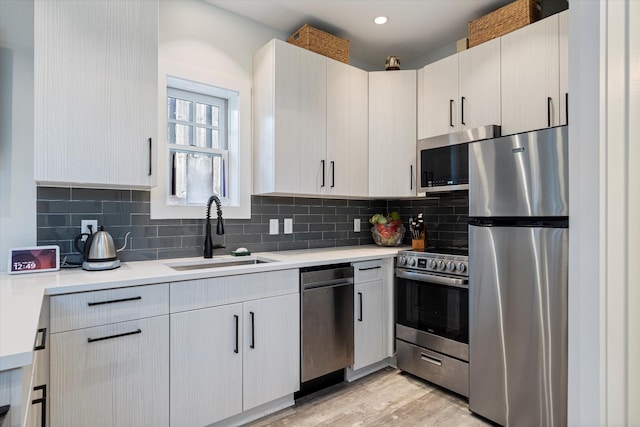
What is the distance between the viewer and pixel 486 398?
2043mm

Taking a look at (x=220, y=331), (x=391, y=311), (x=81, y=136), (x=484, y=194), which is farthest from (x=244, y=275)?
(x=484, y=194)

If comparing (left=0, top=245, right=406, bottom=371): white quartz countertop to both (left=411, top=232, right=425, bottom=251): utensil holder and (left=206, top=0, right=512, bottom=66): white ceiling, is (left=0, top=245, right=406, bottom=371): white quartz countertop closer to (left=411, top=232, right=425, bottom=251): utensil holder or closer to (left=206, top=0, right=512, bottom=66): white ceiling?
(left=411, top=232, right=425, bottom=251): utensil holder

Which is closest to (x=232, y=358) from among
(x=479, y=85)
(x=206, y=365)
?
(x=206, y=365)

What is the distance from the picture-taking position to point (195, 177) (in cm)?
253

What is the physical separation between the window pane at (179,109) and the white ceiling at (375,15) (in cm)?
74

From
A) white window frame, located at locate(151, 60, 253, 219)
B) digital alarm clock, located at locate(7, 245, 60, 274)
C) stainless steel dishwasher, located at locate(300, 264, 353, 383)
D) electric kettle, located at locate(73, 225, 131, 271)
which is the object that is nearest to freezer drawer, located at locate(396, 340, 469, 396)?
stainless steel dishwasher, located at locate(300, 264, 353, 383)

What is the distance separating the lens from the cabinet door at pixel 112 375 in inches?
57.4

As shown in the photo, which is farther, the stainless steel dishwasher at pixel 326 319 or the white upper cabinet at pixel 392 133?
the white upper cabinet at pixel 392 133

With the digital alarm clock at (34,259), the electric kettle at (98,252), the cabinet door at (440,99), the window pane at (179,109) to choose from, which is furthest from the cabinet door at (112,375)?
the cabinet door at (440,99)

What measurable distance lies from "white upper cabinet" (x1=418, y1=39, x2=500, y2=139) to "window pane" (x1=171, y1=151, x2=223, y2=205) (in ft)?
5.61

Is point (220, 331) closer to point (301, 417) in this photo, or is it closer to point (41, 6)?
point (301, 417)

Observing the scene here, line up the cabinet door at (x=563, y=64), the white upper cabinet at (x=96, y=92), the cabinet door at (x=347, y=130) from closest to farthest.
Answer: the white upper cabinet at (x=96, y=92) → the cabinet door at (x=563, y=64) → the cabinet door at (x=347, y=130)

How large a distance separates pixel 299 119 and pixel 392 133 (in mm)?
871

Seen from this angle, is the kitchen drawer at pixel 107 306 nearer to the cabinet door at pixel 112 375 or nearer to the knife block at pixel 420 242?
the cabinet door at pixel 112 375
